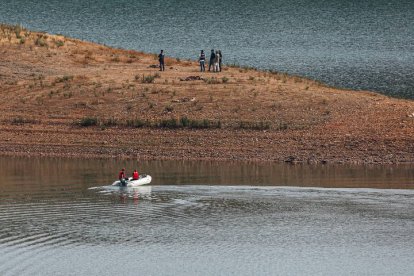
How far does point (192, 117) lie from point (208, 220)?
2418cm

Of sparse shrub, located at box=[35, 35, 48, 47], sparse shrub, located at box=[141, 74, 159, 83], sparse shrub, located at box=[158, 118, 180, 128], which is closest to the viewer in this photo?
sparse shrub, located at box=[158, 118, 180, 128]

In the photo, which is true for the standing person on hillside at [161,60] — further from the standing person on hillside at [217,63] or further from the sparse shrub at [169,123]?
the sparse shrub at [169,123]

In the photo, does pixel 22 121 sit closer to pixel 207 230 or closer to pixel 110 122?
pixel 110 122

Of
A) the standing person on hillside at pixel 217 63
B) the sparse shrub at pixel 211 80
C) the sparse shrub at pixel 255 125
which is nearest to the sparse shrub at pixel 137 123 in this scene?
the sparse shrub at pixel 255 125

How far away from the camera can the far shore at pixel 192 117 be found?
6109cm

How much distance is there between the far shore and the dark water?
13.6m

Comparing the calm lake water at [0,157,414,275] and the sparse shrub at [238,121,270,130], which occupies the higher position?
the sparse shrub at [238,121,270,130]

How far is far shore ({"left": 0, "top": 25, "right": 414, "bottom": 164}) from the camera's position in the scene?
200 ft

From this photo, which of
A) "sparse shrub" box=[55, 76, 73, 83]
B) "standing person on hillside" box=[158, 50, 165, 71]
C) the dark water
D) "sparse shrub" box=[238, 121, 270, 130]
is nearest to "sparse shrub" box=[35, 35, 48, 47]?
"sparse shrub" box=[55, 76, 73, 83]

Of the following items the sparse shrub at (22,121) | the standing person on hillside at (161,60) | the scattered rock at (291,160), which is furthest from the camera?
the standing person on hillside at (161,60)

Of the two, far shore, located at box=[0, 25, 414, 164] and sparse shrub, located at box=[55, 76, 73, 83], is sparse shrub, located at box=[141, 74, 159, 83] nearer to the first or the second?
far shore, located at box=[0, 25, 414, 164]

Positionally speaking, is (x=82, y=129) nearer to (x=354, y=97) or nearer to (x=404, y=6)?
(x=354, y=97)

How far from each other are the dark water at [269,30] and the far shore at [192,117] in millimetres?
13566

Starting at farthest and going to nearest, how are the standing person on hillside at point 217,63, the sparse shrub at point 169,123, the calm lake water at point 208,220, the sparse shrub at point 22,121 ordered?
the standing person on hillside at point 217,63, the sparse shrub at point 22,121, the sparse shrub at point 169,123, the calm lake water at point 208,220
